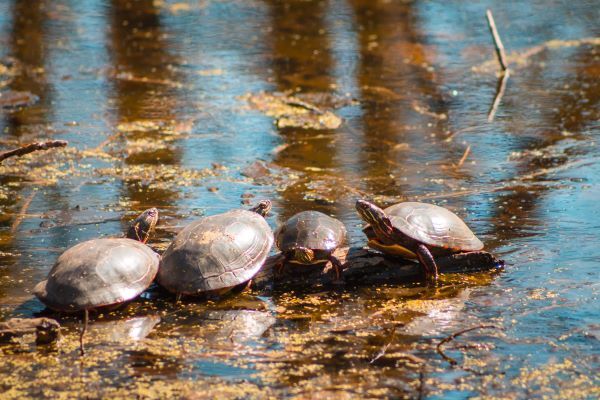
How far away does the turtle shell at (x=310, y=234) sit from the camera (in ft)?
19.8

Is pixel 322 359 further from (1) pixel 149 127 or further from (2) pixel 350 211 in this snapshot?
(1) pixel 149 127

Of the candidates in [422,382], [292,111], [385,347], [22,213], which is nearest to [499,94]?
[292,111]

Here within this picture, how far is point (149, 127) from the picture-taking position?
10.2 meters

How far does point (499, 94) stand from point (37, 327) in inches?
294

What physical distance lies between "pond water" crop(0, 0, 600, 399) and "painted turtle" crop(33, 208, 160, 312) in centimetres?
13

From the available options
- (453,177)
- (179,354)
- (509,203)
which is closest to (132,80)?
(453,177)

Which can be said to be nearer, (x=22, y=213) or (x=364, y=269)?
(x=364, y=269)

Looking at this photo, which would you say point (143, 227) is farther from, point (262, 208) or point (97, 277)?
point (97, 277)

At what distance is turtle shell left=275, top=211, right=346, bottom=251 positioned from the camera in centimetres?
604

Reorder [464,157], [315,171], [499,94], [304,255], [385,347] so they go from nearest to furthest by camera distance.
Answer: [385,347] < [304,255] < [315,171] < [464,157] < [499,94]

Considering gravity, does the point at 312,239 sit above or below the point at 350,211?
above

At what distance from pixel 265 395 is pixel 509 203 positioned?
3.65 metres

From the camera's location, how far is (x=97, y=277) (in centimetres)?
560

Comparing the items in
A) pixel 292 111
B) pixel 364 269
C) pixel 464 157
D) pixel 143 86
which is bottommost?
pixel 143 86
